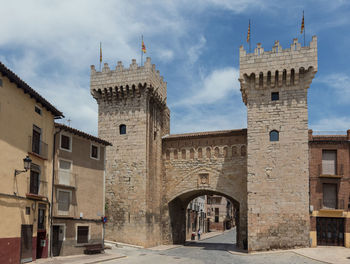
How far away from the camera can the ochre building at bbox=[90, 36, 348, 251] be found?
1014 inches

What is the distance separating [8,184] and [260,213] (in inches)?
636

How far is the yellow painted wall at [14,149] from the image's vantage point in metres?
16.2

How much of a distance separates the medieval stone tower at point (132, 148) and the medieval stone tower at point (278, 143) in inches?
296

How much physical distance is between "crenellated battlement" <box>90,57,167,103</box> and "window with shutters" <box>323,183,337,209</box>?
14562 millimetres

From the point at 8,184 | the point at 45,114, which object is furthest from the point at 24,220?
the point at 45,114

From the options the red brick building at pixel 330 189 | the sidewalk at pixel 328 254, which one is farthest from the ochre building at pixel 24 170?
the red brick building at pixel 330 189

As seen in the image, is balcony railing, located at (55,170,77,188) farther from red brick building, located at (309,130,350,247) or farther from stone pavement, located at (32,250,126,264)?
red brick building, located at (309,130,350,247)

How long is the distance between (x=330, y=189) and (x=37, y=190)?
710 inches

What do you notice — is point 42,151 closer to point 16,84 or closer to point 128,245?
point 16,84

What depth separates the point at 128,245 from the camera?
27703mm

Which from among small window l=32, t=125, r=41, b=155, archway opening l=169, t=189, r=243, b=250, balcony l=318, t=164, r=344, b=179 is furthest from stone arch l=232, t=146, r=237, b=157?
small window l=32, t=125, r=41, b=155

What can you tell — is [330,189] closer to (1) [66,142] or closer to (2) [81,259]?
(2) [81,259]

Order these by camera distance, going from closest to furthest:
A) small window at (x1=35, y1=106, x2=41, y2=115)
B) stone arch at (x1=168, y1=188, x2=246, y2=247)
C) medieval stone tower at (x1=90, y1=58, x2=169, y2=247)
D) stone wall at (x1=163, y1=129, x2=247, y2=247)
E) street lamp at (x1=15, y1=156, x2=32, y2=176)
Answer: street lamp at (x1=15, y1=156, x2=32, y2=176) < small window at (x1=35, y1=106, x2=41, y2=115) < stone arch at (x1=168, y1=188, x2=246, y2=247) < medieval stone tower at (x1=90, y1=58, x2=169, y2=247) < stone wall at (x1=163, y1=129, x2=247, y2=247)

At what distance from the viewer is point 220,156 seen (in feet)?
99.1
